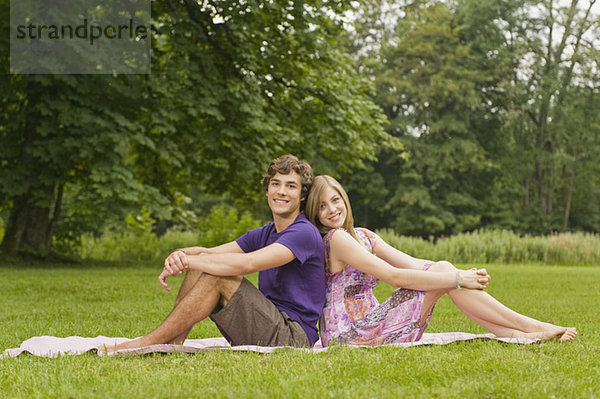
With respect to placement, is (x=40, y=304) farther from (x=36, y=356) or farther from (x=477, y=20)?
(x=477, y=20)

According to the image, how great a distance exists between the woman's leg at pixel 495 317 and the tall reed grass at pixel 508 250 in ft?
46.7

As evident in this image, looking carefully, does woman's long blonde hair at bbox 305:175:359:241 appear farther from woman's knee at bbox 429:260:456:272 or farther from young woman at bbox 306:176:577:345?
woman's knee at bbox 429:260:456:272

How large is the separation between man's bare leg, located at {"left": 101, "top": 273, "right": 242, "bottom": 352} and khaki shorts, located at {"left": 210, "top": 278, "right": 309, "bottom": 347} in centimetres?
7

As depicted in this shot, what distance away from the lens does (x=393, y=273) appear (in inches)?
175

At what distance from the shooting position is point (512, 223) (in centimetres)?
3700

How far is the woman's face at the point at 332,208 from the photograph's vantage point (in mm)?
4738

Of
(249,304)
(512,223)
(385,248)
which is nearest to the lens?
(249,304)

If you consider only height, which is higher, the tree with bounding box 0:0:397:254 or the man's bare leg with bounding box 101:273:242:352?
the tree with bounding box 0:0:397:254

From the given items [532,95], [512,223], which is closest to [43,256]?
[512,223]

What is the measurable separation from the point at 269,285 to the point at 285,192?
69cm

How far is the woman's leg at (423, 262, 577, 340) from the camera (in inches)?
188

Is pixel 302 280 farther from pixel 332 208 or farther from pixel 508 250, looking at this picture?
pixel 508 250

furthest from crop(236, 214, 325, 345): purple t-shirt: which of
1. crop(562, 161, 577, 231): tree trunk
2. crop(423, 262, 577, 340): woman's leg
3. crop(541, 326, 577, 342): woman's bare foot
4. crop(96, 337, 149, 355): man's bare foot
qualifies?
crop(562, 161, 577, 231): tree trunk

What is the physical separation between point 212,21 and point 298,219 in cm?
1118
